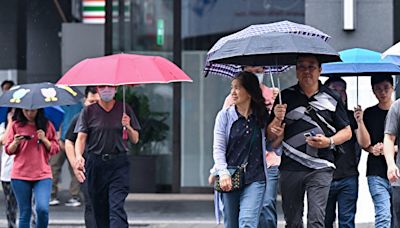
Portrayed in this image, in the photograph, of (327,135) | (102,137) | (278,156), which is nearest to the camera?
(327,135)

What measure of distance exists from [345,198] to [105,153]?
2.28 metres

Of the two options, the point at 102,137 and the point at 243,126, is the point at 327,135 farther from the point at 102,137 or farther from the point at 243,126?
the point at 102,137

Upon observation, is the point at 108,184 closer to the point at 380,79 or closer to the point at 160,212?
the point at 380,79

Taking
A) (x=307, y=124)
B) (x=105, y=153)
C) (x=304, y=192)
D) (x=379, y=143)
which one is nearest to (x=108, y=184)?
Answer: (x=105, y=153)

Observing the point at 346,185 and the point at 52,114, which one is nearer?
the point at 346,185

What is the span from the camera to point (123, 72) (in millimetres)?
8547

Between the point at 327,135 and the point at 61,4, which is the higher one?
the point at 61,4

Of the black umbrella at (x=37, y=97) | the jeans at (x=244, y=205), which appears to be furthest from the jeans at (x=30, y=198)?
the jeans at (x=244, y=205)

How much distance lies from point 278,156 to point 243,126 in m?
0.80

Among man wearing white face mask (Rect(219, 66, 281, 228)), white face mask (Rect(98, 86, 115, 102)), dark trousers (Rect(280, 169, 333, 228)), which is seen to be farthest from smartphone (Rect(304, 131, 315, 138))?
white face mask (Rect(98, 86, 115, 102))

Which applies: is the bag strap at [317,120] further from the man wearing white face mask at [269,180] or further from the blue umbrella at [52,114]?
the blue umbrella at [52,114]

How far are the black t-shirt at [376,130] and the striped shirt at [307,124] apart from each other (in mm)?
1372

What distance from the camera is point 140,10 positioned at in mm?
15430

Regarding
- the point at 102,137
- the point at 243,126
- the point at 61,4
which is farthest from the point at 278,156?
the point at 61,4
